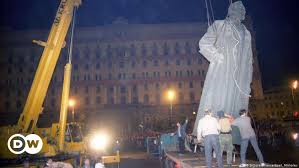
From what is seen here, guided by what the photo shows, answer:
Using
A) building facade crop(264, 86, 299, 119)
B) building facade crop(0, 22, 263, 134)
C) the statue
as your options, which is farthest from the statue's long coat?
building facade crop(264, 86, 299, 119)

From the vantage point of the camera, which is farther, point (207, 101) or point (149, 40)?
point (149, 40)

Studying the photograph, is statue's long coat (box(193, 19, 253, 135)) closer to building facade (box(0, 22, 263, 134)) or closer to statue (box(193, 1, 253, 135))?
statue (box(193, 1, 253, 135))

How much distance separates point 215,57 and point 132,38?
80746 mm

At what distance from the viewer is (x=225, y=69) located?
14.9m

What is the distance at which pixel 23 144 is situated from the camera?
1656 cm

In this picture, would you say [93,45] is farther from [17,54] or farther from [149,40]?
[17,54]

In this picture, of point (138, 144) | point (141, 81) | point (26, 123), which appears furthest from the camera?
point (141, 81)

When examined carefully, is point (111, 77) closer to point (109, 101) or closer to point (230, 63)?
point (109, 101)

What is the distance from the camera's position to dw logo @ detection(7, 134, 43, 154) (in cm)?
1628

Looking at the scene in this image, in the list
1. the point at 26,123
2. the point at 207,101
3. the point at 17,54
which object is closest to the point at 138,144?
the point at 26,123

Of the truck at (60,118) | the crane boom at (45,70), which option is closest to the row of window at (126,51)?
the truck at (60,118)

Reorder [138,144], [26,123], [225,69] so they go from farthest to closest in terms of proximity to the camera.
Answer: [138,144] → [26,123] → [225,69]

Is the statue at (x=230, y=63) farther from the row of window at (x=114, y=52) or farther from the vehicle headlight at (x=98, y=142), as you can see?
the row of window at (x=114, y=52)

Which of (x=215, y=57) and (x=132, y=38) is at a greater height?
(x=132, y=38)
